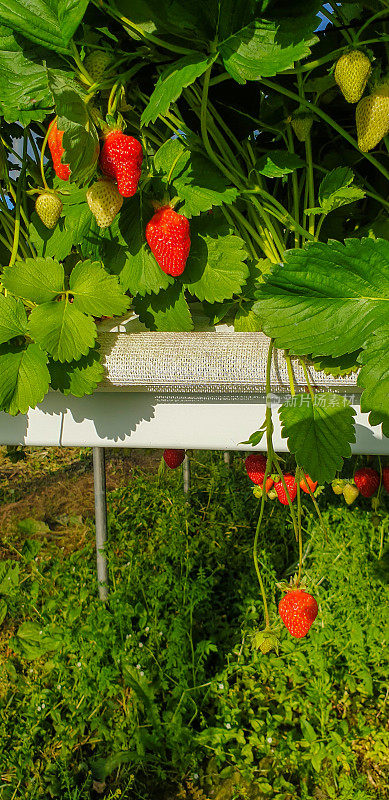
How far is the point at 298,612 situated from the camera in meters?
0.65

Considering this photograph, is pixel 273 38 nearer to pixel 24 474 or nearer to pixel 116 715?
pixel 116 715

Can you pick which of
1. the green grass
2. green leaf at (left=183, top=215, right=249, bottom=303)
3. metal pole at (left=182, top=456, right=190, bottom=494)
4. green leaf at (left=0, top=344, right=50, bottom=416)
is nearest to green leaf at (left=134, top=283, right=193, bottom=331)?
green leaf at (left=183, top=215, right=249, bottom=303)

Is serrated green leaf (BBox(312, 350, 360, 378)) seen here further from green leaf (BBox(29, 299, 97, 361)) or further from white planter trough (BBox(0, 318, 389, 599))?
green leaf (BBox(29, 299, 97, 361))

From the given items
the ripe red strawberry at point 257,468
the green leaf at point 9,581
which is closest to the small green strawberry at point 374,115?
the ripe red strawberry at point 257,468

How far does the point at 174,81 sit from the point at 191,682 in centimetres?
144

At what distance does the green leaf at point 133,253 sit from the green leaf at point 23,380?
112mm

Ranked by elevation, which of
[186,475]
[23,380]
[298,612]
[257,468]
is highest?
[23,380]

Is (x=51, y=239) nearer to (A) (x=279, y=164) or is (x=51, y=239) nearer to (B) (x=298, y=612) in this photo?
(A) (x=279, y=164)

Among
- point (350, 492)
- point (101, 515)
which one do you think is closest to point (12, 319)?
point (350, 492)

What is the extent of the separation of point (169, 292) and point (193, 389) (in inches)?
5.4

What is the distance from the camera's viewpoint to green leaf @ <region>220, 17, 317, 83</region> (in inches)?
16.5

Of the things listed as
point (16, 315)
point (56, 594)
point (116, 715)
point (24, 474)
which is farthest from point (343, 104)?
point (24, 474)

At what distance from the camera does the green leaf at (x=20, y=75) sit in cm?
50

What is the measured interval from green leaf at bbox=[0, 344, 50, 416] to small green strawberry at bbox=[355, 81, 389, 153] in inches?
12.9
